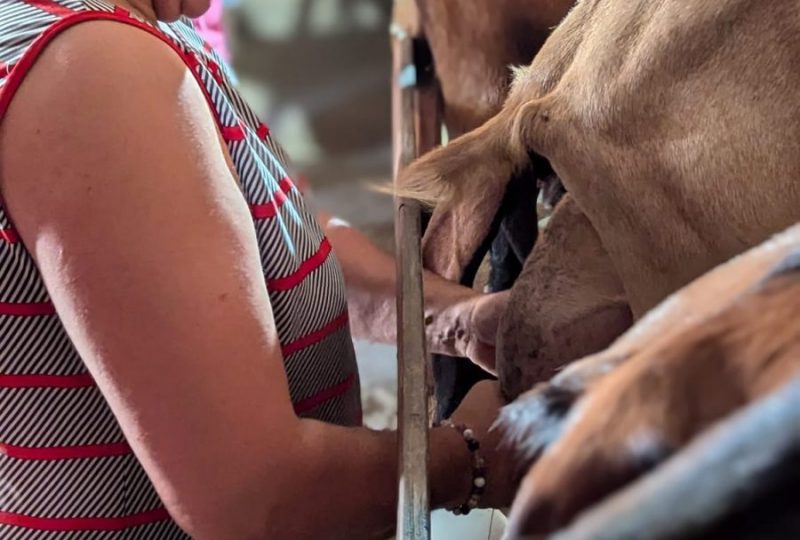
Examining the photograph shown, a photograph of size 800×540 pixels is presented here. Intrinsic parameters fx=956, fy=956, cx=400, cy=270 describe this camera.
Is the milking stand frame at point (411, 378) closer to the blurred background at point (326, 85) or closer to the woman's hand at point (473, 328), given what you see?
the woman's hand at point (473, 328)

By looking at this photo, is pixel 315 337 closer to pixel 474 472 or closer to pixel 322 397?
pixel 322 397

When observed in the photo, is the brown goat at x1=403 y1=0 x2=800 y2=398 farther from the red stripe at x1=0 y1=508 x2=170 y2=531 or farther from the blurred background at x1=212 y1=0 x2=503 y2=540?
the blurred background at x1=212 y1=0 x2=503 y2=540

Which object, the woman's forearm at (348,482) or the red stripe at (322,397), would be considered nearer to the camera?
the woman's forearm at (348,482)

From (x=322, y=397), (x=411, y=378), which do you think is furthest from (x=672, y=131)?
(x=322, y=397)

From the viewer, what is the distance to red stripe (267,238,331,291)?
0.67m

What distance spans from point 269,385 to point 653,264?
0.80 ft

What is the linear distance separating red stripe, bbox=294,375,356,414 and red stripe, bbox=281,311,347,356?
47 mm

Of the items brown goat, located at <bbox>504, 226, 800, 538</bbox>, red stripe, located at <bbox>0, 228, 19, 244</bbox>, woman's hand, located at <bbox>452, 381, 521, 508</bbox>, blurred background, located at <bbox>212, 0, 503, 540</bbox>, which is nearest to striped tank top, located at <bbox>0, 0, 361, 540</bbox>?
red stripe, located at <bbox>0, 228, 19, 244</bbox>

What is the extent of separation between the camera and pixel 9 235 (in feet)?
1.82

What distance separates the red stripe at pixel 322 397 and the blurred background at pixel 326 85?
1660 mm

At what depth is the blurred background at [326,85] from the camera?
8.91 ft

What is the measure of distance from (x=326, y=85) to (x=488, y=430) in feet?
8.44

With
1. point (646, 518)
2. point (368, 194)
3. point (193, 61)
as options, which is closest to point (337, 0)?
point (368, 194)

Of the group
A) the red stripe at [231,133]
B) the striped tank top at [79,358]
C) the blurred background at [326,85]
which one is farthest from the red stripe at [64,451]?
the blurred background at [326,85]
